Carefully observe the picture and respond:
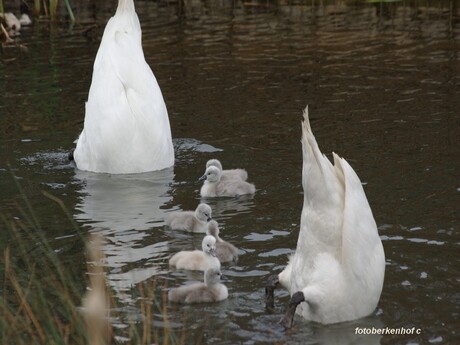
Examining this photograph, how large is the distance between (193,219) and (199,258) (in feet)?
3.53

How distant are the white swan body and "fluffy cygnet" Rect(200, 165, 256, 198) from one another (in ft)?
10.3

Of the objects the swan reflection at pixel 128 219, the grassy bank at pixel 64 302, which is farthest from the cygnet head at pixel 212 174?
the grassy bank at pixel 64 302

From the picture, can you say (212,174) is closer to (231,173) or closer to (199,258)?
(231,173)

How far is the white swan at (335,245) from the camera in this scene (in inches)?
290

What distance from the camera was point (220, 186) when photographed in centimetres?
1082

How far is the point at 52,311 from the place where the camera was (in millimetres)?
7832

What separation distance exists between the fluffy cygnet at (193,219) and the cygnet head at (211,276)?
1.51 metres

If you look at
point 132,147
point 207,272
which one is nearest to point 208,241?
point 207,272

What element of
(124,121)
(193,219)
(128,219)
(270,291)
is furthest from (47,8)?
(270,291)

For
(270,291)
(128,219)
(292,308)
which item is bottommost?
(128,219)

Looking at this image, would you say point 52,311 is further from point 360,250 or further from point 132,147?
point 132,147

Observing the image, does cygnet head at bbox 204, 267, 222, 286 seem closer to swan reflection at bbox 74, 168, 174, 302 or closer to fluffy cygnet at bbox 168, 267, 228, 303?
fluffy cygnet at bbox 168, 267, 228, 303

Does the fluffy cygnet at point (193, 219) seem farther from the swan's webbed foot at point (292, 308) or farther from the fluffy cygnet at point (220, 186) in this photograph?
the swan's webbed foot at point (292, 308)

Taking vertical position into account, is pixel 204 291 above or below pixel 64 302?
below
